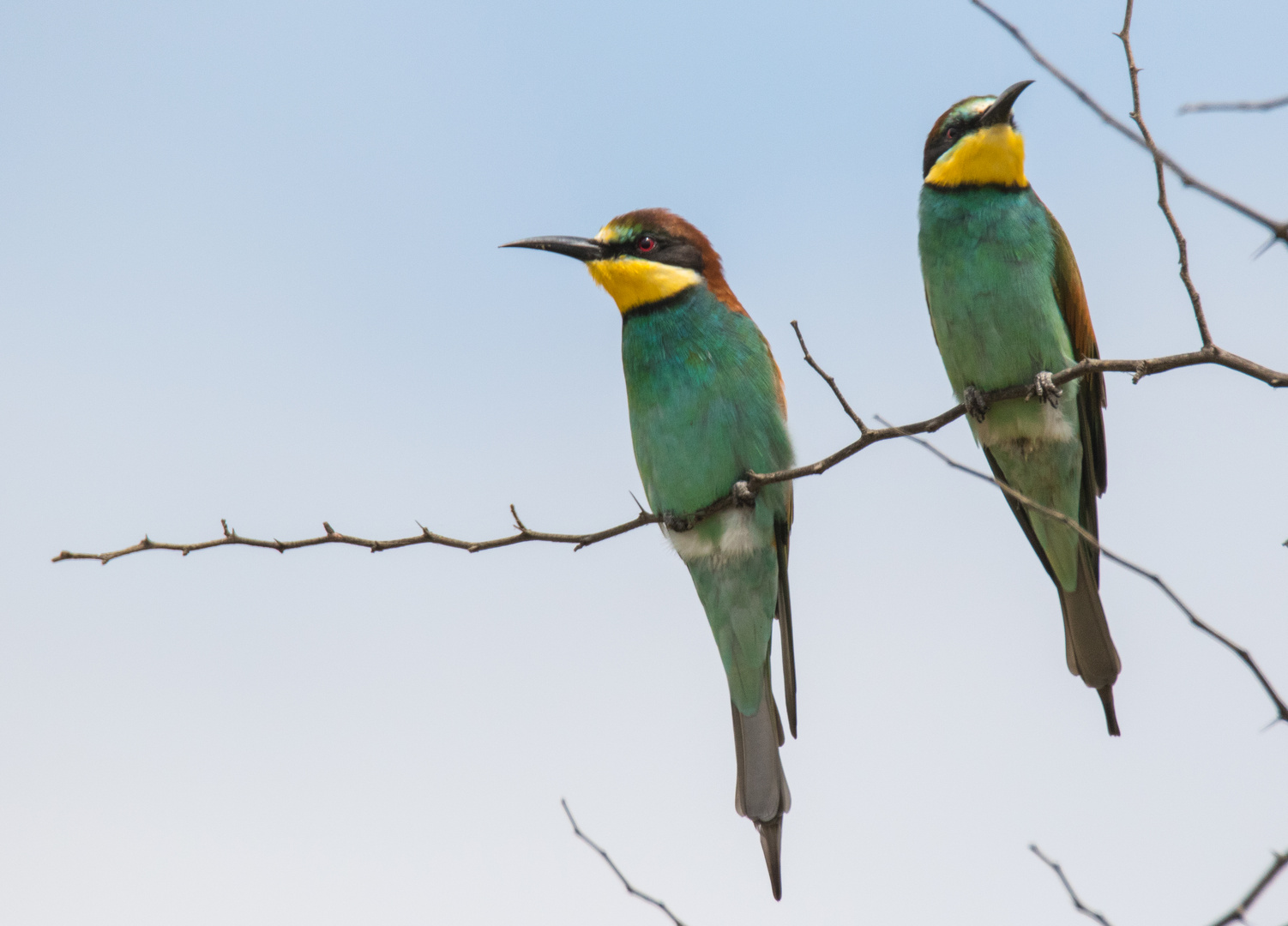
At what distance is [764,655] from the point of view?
436cm

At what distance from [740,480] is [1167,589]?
90.3 inches

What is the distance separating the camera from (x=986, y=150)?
4.29 meters

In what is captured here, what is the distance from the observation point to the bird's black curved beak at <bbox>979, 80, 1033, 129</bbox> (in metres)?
4.24

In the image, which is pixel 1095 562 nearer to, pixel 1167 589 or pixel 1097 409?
pixel 1097 409

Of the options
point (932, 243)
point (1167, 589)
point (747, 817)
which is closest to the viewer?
point (1167, 589)

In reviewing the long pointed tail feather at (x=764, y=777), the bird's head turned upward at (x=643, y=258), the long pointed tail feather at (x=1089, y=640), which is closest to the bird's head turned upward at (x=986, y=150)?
the bird's head turned upward at (x=643, y=258)

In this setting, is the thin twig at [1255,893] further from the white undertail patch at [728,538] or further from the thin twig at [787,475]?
the white undertail patch at [728,538]

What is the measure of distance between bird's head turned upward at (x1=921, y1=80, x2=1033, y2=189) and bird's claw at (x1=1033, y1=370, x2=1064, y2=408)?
27.3 inches

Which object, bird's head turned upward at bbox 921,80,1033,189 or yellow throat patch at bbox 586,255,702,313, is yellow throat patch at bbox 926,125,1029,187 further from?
yellow throat patch at bbox 586,255,702,313

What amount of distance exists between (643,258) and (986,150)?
1.22m

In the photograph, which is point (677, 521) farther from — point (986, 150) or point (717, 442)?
point (986, 150)

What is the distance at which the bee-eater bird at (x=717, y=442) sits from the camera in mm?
4211

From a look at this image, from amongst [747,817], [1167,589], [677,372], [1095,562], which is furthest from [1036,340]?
[1167,589]

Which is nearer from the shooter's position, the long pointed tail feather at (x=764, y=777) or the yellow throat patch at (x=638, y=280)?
the long pointed tail feather at (x=764, y=777)
